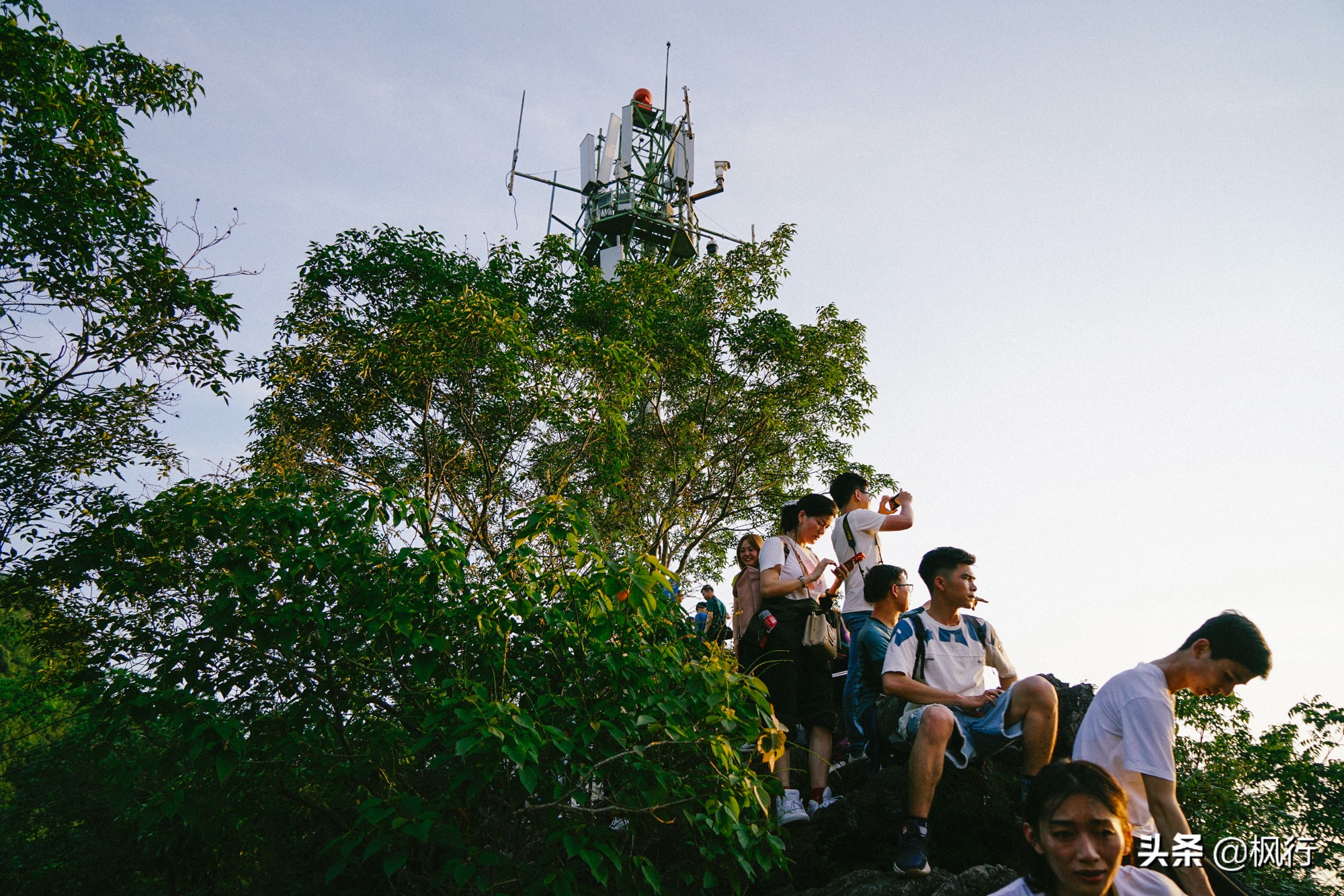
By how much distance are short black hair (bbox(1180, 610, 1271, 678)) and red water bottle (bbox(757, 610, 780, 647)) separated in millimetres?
2640

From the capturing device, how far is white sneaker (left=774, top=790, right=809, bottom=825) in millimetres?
5043

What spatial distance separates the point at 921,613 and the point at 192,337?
592 centimetres

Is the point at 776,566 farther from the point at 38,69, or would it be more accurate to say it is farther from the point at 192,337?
the point at 38,69

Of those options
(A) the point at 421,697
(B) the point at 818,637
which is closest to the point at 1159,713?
(B) the point at 818,637

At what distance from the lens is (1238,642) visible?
3.11 meters

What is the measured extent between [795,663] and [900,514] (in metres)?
1.37

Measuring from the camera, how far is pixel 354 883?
532 centimetres

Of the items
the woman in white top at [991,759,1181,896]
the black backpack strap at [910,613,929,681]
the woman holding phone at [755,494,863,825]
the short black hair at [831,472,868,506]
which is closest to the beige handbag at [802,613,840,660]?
the woman holding phone at [755,494,863,825]

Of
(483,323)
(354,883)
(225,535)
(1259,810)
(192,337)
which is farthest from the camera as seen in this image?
(483,323)

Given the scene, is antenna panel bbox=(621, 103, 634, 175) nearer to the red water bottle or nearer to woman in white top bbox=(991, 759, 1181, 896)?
the red water bottle

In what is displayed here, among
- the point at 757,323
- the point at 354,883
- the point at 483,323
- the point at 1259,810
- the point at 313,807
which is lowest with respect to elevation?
the point at 1259,810

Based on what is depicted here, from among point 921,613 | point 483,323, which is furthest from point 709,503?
point 921,613

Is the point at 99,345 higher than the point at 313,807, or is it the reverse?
the point at 99,345

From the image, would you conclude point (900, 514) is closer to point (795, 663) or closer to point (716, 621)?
point (795, 663)
